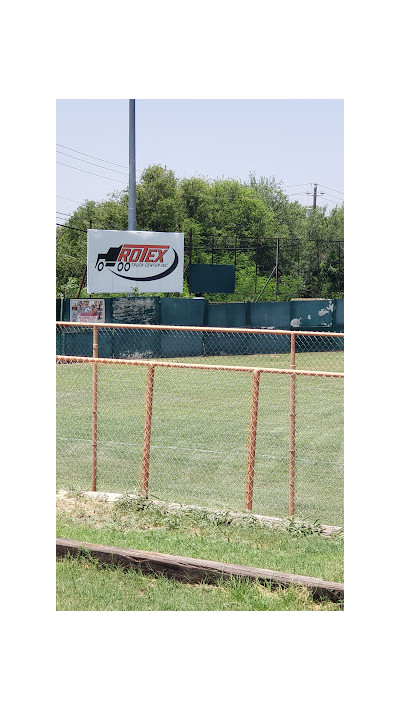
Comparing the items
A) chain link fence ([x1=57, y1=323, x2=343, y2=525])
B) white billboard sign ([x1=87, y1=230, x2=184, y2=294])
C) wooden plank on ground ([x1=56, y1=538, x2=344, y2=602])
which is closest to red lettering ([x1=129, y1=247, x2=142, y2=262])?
white billboard sign ([x1=87, y1=230, x2=184, y2=294])

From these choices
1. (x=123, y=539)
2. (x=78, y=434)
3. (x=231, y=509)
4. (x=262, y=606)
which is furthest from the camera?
(x=78, y=434)

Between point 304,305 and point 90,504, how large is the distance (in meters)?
22.8

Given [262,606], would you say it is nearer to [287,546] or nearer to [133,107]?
[287,546]

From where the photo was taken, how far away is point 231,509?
7.93m

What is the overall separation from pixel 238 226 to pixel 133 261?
1200 inches

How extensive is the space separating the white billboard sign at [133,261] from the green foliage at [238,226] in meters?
13.7

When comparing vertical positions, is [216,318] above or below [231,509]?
above

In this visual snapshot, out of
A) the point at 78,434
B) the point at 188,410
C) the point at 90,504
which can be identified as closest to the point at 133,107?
the point at 188,410

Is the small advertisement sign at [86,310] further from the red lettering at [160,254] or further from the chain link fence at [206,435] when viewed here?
the red lettering at [160,254]

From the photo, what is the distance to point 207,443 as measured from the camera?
11.2m

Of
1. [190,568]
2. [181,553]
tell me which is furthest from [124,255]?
[190,568]

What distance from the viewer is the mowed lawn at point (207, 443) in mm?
8828

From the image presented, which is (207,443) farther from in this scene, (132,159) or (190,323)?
(132,159)

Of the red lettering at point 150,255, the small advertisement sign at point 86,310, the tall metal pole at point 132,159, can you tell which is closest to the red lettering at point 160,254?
the red lettering at point 150,255
